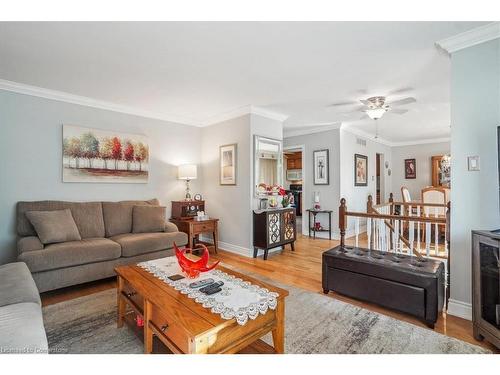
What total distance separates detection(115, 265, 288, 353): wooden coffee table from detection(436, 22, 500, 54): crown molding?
8.07 feet

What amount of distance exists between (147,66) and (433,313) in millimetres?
3431

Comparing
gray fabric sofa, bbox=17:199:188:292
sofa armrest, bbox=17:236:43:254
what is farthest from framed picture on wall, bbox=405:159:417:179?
sofa armrest, bbox=17:236:43:254

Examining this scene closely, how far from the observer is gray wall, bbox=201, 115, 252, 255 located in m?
4.18

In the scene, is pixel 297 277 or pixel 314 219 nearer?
pixel 297 277

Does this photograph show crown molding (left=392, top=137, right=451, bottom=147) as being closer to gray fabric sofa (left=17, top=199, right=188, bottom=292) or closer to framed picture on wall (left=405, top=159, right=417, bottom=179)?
framed picture on wall (left=405, top=159, right=417, bottom=179)

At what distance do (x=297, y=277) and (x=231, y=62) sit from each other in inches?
101

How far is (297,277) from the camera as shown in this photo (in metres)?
3.20

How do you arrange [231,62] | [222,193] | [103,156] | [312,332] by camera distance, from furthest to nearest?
[222,193], [103,156], [231,62], [312,332]

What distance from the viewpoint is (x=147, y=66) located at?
2684 millimetres

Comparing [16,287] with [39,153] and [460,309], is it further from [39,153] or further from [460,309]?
[460,309]

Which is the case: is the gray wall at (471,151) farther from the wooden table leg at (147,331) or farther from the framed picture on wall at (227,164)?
the framed picture on wall at (227,164)

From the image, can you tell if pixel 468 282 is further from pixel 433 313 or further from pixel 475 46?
pixel 475 46

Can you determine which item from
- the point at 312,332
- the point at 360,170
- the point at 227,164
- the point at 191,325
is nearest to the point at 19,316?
the point at 191,325
